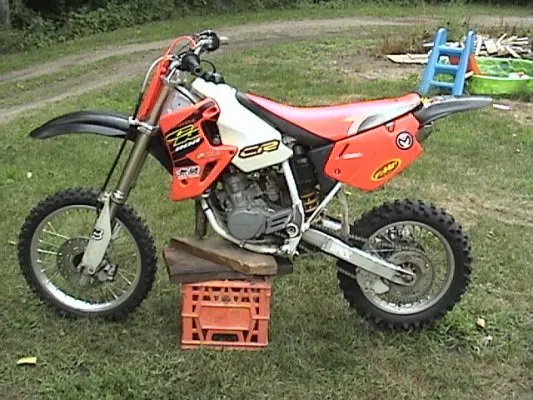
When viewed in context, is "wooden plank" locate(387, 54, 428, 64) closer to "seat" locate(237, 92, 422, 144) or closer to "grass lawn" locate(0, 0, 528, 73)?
"grass lawn" locate(0, 0, 528, 73)

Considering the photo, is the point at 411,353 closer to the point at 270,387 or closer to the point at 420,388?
the point at 420,388

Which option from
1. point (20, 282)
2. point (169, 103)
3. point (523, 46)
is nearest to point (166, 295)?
point (20, 282)

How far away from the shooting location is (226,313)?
4.02 metres

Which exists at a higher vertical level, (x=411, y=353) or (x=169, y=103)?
(x=169, y=103)

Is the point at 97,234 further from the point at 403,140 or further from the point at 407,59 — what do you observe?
the point at 407,59

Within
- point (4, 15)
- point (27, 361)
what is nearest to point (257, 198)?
point (27, 361)

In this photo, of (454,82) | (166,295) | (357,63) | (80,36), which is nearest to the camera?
(166,295)

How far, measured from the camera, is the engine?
3.99 metres

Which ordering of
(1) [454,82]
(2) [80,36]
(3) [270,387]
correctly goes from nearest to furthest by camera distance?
(3) [270,387]
(1) [454,82]
(2) [80,36]

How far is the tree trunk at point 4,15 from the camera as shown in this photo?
16408mm

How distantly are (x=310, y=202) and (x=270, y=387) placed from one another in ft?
2.68

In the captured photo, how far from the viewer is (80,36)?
16.2 meters

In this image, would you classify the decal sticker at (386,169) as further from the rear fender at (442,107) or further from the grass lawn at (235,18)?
the grass lawn at (235,18)

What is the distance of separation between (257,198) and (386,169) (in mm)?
565
